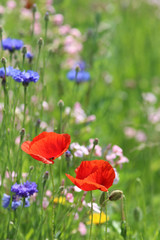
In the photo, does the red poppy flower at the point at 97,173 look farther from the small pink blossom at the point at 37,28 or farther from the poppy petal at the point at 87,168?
the small pink blossom at the point at 37,28

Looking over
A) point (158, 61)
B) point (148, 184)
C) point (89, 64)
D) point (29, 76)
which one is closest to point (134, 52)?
point (158, 61)

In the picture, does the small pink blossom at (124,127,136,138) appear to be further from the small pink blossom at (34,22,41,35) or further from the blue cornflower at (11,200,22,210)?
the blue cornflower at (11,200,22,210)

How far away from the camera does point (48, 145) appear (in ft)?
2.88

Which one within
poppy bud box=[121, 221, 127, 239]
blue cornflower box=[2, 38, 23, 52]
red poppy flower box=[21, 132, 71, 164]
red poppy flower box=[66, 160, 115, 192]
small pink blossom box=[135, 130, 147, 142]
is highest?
small pink blossom box=[135, 130, 147, 142]

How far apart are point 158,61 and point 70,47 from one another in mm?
1227

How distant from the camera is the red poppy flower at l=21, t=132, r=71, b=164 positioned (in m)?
0.86

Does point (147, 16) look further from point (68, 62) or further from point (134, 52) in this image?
point (68, 62)

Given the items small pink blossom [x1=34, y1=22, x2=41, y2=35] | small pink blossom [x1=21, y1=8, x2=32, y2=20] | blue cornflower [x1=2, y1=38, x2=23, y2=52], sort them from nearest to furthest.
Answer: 1. blue cornflower [x1=2, y1=38, x2=23, y2=52]
2. small pink blossom [x1=21, y1=8, x2=32, y2=20]
3. small pink blossom [x1=34, y1=22, x2=41, y2=35]

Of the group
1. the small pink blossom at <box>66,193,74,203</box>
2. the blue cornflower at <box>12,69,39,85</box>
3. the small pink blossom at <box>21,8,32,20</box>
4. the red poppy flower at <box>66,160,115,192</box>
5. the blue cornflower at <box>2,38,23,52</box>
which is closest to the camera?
the red poppy flower at <box>66,160,115,192</box>

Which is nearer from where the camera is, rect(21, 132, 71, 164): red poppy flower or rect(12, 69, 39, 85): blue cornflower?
rect(21, 132, 71, 164): red poppy flower

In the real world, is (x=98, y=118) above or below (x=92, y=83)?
below

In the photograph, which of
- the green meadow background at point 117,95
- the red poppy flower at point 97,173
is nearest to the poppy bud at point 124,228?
the green meadow background at point 117,95

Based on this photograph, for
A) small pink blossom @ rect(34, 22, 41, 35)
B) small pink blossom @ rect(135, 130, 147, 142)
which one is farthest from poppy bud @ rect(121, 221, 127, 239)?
small pink blossom @ rect(34, 22, 41, 35)

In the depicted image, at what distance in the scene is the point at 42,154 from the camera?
866 mm
